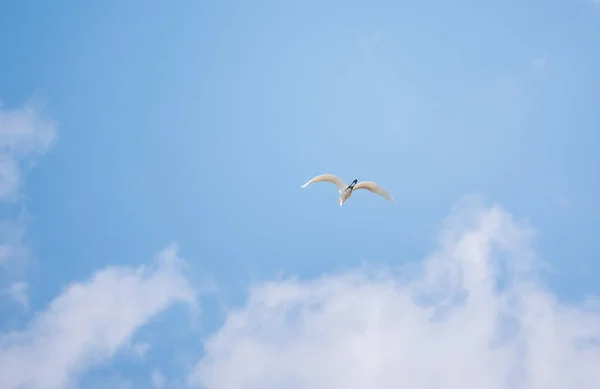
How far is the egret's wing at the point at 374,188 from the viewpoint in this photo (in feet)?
137

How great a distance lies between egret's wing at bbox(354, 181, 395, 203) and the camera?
4172 cm

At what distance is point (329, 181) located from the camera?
41750 millimetres

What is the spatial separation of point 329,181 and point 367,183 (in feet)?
7.72

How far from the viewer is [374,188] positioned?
41875 mm

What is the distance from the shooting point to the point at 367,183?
41.7 meters
